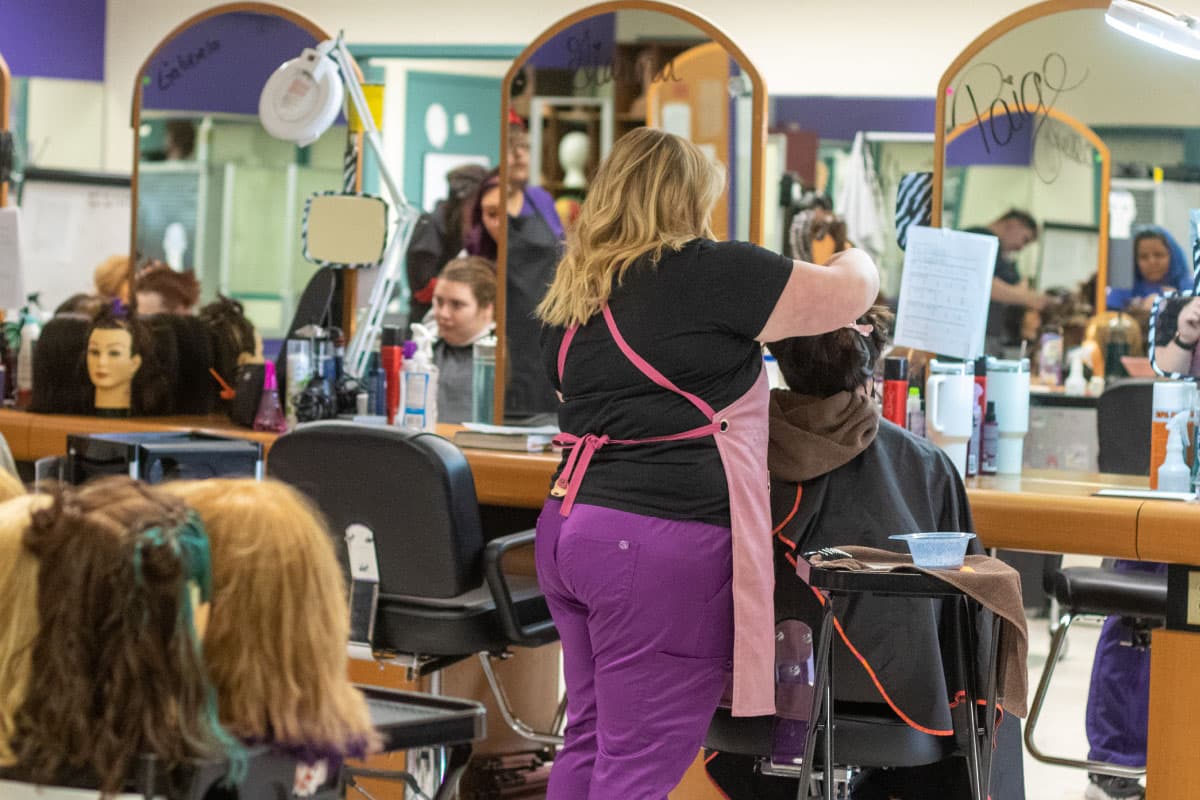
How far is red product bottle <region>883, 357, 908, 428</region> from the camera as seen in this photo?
295 cm

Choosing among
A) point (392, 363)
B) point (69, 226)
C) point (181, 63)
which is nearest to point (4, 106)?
point (181, 63)

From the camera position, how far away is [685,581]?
7.31ft

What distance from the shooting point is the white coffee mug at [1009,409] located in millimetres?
3121

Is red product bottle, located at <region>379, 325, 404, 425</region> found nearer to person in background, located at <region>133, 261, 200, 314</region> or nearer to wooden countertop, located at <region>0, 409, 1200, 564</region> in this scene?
wooden countertop, located at <region>0, 409, 1200, 564</region>

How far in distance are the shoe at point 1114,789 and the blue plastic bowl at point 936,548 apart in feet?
5.38

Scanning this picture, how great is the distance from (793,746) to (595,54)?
195cm

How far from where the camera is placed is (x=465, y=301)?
404 centimetres

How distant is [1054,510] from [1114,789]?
47.6 inches

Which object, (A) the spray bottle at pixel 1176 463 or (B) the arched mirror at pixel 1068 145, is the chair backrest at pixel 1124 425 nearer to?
(B) the arched mirror at pixel 1068 145

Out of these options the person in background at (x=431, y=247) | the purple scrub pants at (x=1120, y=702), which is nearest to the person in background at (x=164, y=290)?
the person in background at (x=431, y=247)

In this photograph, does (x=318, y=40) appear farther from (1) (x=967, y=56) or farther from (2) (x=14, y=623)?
(2) (x=14, y=623)

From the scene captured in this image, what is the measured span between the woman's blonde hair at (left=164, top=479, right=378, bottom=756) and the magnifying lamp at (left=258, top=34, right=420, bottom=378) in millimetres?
2459

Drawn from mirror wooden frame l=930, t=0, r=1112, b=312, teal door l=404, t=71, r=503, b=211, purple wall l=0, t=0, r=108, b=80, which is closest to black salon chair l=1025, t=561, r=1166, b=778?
mirror wooden frame l=930, t=0, r=1112, b=312

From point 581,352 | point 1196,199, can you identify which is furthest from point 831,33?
point 581,352
